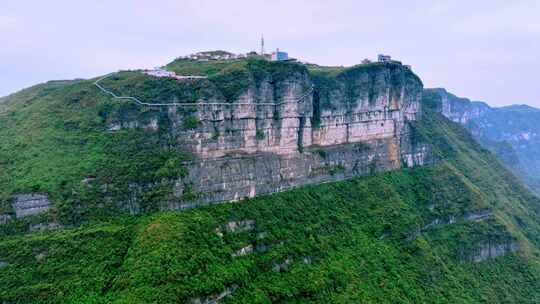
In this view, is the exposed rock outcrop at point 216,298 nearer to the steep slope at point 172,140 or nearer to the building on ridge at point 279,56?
the steep slope at point 172,140

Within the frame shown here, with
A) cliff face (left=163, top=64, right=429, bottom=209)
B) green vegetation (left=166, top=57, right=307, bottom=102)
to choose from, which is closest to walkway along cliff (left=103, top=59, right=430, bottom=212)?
cliff face (left=163, top=64, right=429, bottom=209)

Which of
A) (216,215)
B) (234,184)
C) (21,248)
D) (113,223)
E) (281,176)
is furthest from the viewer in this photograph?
(281,176)

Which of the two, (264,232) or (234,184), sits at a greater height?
(234,184)

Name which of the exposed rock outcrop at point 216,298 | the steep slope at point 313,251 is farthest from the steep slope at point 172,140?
the exposed rock outcrop at point 216,298

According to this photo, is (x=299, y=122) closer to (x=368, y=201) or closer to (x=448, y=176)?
(x=368, y=201)

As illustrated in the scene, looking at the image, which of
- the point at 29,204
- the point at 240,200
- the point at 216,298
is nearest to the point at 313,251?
the point at 240,200

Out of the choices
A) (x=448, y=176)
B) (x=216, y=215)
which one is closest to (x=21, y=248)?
(x=216, y=215)
